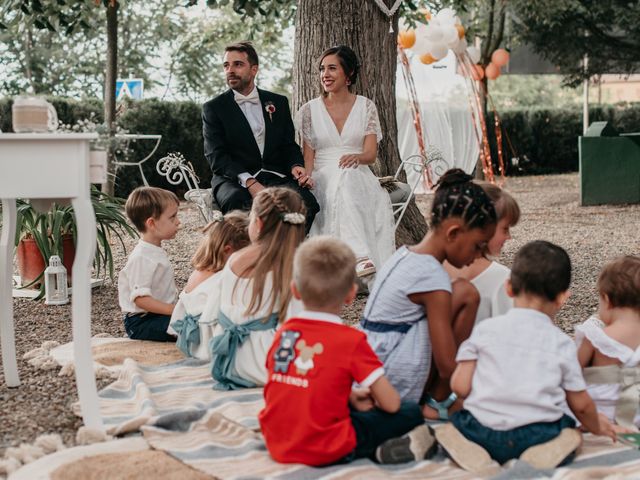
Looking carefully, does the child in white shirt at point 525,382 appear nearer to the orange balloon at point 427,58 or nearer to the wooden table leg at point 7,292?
the wooden table leg at point 7,292

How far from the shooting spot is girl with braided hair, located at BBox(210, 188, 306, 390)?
11.7ft

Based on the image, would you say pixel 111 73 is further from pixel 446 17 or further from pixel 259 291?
pixel 259 291

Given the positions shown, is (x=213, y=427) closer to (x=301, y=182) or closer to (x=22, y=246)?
(x=301, y=182)

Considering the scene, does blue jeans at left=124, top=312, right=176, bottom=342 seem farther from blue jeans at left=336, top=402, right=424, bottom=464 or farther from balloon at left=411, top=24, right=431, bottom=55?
balloon at left=411, top=24, right=431, bottom=55

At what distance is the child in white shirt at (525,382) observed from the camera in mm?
2652

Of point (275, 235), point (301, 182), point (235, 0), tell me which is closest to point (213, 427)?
point (275, 235)

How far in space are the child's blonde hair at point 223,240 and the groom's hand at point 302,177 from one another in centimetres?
122

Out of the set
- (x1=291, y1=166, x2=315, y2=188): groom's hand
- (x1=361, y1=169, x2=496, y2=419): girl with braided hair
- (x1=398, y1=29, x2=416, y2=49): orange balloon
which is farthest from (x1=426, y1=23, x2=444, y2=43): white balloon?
(x1=361, y1=169, x2=496, y2=419): girl with braided hair

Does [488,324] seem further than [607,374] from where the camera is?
No

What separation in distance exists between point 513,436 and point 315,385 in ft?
1.98

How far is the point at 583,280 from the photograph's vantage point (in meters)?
6.33

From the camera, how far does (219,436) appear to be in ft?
9.87

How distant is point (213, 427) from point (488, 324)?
3.31 ft

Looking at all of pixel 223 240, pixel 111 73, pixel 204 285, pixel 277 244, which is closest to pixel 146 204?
pixel 223 240
